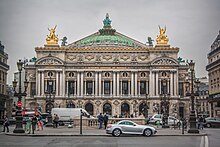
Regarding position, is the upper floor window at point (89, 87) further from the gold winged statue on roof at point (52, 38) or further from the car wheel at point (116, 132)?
the car wheel at point (116, 132)

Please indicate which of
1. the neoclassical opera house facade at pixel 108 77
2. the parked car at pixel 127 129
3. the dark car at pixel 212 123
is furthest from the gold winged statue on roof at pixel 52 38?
the parked car at pixel 127 129

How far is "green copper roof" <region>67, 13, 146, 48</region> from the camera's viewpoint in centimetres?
11994

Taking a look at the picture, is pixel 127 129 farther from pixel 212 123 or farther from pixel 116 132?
pixel 212 123

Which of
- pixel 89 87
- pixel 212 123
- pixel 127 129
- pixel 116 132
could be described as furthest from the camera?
pixel 89 87

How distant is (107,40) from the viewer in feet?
Answer: 400

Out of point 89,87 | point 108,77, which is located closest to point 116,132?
point 108,77

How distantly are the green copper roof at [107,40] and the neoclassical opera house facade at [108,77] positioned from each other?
10872 millimetres

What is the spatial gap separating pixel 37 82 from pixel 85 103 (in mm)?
14542

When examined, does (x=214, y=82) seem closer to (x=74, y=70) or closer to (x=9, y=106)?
(x=74, y=70)

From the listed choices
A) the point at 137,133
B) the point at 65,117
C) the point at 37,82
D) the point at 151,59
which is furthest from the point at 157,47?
the point at 137,133

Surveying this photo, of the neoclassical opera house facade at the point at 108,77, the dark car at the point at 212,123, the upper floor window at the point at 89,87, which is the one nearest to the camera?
the dark car at the point at 212,123

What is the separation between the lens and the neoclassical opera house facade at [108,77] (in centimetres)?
10575

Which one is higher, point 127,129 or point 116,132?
point 127,129

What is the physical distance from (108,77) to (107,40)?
18.4 meters
